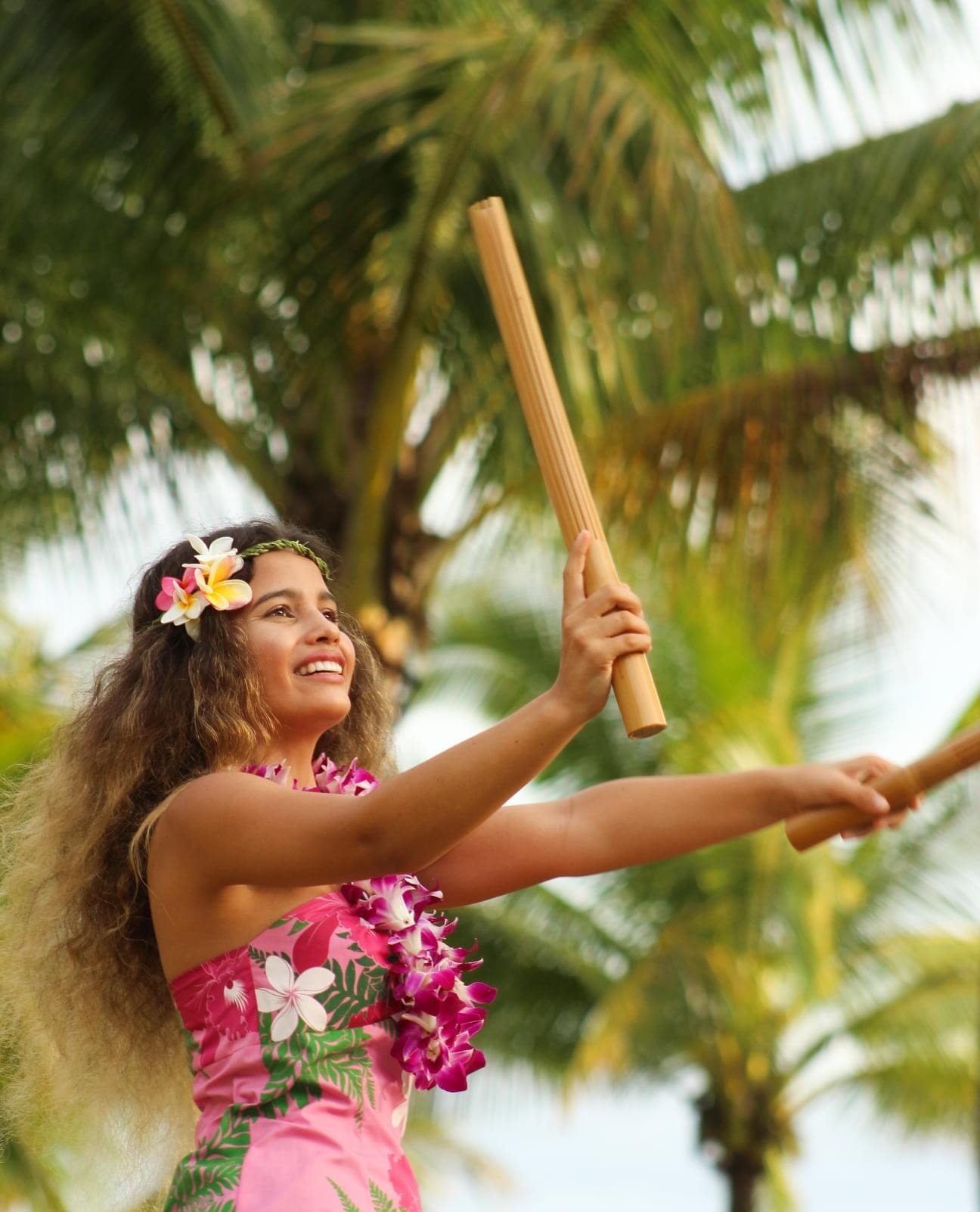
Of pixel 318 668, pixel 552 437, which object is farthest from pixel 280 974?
pixel 552 437

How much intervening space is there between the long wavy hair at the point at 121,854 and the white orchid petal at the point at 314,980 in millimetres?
296

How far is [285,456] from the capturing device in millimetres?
6137

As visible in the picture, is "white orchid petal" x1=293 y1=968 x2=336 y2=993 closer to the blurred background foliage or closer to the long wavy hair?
the long wavy hair

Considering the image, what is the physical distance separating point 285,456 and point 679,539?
4.57 feet

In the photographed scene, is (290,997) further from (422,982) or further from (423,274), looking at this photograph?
(423,274)

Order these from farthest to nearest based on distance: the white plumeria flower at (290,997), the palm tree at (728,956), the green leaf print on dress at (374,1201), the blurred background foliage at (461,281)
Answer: the palm tree at (728,956) < the blurred background foliage at (461,281) < the white plumeria flower at (290,997) < the green leaf print on dress at (374,1201)

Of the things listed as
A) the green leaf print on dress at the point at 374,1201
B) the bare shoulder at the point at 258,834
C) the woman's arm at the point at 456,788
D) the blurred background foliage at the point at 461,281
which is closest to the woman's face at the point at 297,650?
the bare shoulder at the point at 258,834

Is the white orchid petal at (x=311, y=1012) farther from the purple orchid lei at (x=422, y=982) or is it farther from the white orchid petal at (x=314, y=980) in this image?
the purple orchid lei at (x=422, y=982)

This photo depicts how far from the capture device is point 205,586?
97.9 inches

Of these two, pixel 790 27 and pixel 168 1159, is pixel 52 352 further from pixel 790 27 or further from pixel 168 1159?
pixel 168 1159

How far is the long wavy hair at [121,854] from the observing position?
247cm

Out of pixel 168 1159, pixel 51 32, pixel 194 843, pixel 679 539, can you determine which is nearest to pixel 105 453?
pixel 51 32

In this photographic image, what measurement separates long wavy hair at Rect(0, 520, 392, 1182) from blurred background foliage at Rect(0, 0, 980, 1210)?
2237mm

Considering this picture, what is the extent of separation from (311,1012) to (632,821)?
0.52 m
